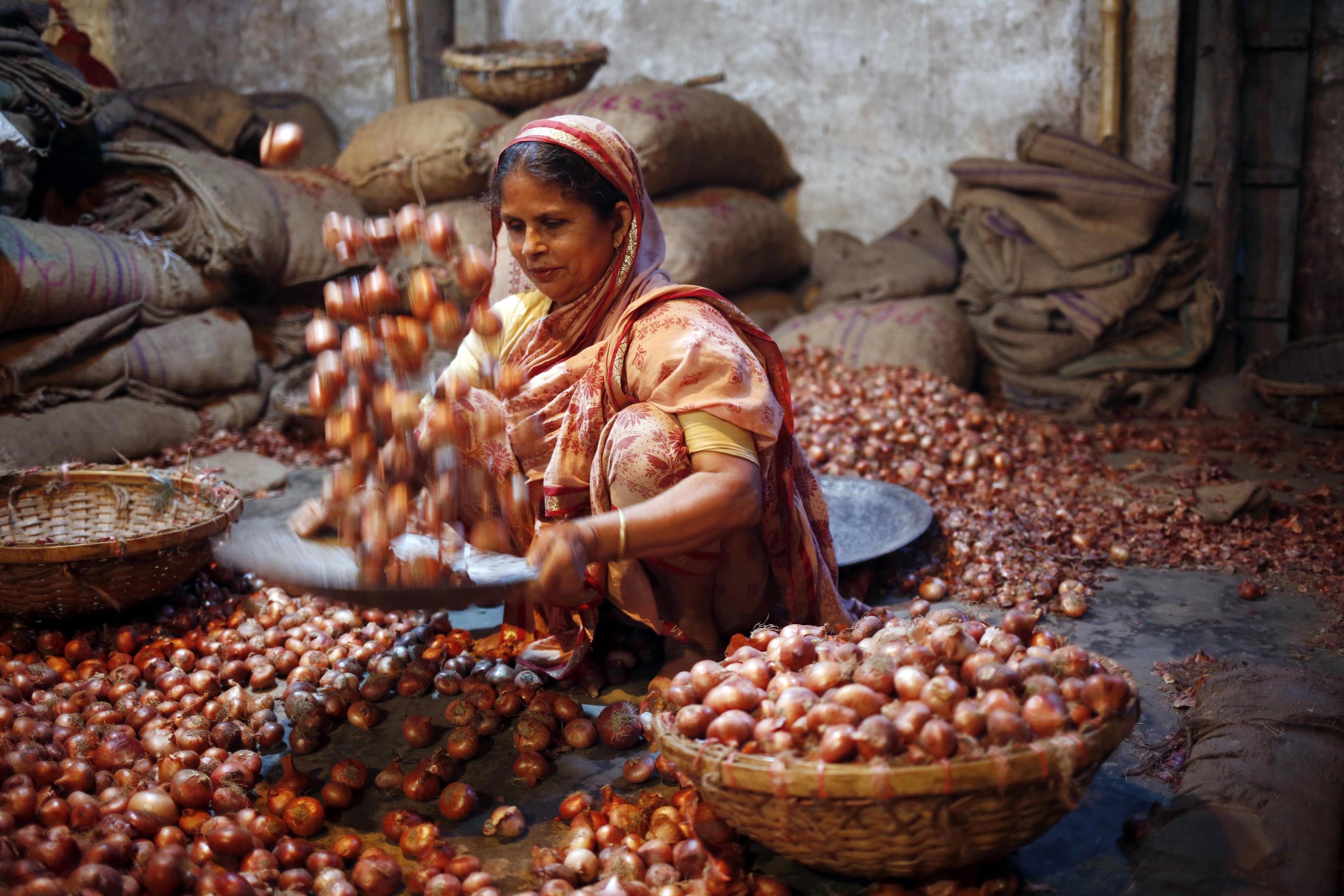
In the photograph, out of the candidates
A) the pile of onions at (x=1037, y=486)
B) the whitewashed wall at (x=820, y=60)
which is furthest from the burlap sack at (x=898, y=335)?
the whitewashed wall at (x=820, y=60)

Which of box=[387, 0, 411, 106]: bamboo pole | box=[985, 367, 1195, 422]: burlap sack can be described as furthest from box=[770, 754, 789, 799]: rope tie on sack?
box=[387, 0, 411, 106]: bamboo pole

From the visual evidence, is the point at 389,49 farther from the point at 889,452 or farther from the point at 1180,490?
the point at 1180,490

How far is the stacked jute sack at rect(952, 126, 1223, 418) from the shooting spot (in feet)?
16.0

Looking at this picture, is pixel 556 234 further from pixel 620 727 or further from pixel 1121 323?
pixel 1121 323

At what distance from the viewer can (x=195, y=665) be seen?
2363 mm

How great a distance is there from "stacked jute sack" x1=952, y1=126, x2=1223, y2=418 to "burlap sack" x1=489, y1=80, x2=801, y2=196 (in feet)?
4.36

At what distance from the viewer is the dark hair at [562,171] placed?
6.22 feet

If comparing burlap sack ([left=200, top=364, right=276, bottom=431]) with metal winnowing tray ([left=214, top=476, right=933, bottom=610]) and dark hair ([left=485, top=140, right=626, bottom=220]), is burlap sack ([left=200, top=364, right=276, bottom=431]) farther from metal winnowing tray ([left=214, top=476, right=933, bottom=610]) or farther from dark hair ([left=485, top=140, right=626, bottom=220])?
dark hair ([left=485, top=140, right=626, bottom=220])

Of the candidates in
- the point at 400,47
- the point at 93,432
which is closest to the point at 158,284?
the point at 93,432

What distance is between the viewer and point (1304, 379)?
15.3ft

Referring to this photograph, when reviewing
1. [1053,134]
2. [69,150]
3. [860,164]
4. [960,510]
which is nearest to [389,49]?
[69,150]

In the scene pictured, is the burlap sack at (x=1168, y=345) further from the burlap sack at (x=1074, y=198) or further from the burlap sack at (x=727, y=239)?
the burlap sack at (x=727, y=239)

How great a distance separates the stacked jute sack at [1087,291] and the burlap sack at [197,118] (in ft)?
13.2

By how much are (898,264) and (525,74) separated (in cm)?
216
